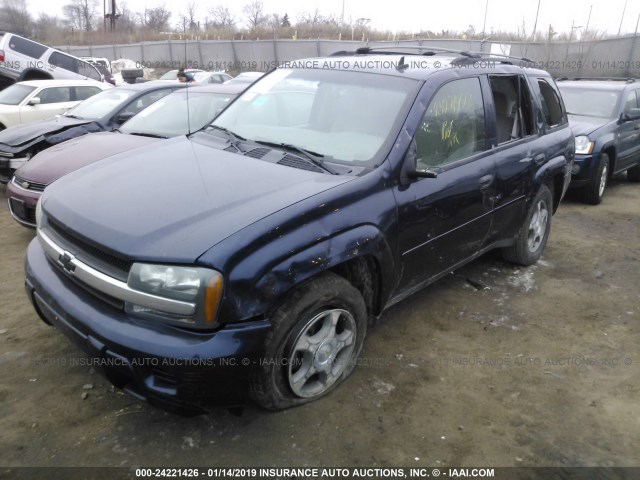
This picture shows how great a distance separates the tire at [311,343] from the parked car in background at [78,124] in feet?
15.7

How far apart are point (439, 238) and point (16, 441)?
8.59 ft

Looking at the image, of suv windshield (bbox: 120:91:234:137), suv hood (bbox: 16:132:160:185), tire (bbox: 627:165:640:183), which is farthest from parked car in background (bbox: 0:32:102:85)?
tire (bbox: 627:165:640:183)

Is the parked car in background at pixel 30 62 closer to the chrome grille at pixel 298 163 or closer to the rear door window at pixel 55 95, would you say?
the rear door window at pixel 55 95

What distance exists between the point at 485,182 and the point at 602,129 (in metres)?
4.79

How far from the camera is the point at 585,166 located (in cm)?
696

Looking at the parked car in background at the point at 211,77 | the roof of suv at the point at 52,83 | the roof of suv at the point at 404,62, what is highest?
the roof of suv at the point at 404,62

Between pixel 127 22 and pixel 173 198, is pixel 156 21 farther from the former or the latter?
pixel 173 198

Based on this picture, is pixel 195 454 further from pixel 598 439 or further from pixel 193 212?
pixel 598 439

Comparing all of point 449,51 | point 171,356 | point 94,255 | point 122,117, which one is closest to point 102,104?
point 122,117

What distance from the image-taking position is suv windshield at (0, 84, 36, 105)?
873 centimetres

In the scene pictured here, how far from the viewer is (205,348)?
2154 mm

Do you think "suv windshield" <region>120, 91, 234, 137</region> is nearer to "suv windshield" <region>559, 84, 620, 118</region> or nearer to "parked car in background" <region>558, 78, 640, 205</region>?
"parked car in background" <region>558, 78, 640, 205</region>

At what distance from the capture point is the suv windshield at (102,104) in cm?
679

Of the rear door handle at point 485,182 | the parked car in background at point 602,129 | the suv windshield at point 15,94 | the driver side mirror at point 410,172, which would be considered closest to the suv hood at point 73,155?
the driver side mirror at point 410,172
